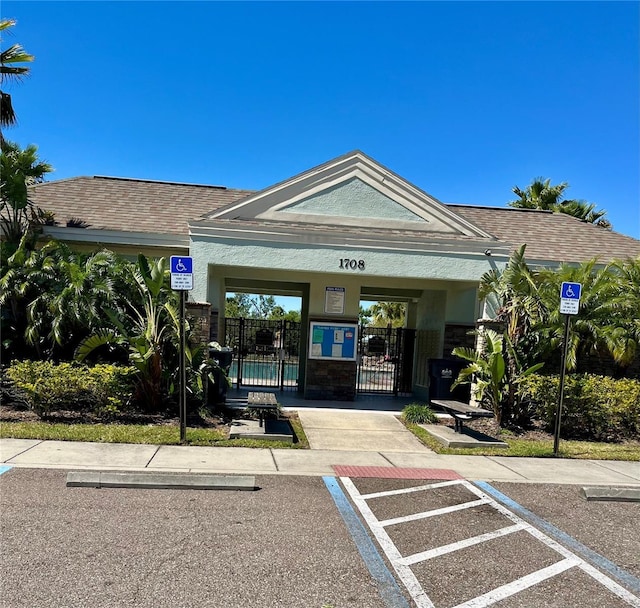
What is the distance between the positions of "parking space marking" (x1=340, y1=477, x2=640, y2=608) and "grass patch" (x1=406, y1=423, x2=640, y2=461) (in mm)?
2461

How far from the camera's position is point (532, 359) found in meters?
10.4

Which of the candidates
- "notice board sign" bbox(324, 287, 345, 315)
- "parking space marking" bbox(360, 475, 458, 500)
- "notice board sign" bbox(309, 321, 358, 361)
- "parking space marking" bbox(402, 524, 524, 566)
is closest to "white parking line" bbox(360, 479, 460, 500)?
"parking space marking" bbox(360, 475, 458, 500)

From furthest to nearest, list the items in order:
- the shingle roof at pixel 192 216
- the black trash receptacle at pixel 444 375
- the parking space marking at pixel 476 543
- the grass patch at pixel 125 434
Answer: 1. the shingle roof at pixel 192 216
2. the black trash receptacle at pixel 444 375
3. the grass patch at pixel 125 434
4. the parking space marking at pixel 476 543

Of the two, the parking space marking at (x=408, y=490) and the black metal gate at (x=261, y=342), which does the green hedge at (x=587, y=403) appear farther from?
the black metal gate at (x=261, y=342)

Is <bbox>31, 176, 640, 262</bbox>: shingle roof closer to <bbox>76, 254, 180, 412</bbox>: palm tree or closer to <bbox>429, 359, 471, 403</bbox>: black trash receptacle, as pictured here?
<bbox>76, 254, 180, 412</bbox>: palm tree

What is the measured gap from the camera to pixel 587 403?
9.83 meters

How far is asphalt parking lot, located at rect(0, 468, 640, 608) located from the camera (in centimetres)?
360

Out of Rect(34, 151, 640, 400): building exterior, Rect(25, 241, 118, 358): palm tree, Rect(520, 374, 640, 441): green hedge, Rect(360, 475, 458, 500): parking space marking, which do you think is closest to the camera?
Rect(360, 475, 458, 500): parking space marking

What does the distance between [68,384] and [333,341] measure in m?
6.26

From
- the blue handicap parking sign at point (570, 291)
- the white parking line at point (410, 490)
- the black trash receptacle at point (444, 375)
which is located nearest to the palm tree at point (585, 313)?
the blue handicap parking sign at point (570, 291)

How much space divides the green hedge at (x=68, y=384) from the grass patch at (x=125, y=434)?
0.41 m

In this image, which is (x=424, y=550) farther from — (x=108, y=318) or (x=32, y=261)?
(x=32, y=261)

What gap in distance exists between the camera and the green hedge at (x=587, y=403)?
9.77 m

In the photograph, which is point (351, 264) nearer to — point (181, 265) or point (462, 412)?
point (462, 412)
